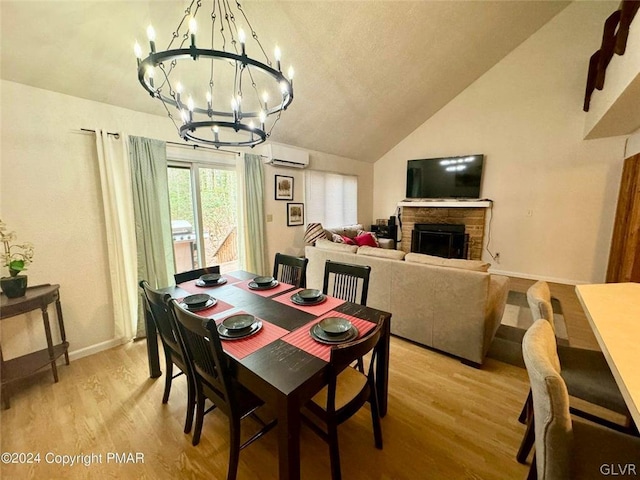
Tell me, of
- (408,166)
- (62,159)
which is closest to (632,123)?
(408,166)

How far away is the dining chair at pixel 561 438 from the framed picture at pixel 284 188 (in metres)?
3.68

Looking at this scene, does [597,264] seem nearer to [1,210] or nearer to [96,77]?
[96,77]

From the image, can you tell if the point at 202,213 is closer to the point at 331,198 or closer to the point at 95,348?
the point at 95,348

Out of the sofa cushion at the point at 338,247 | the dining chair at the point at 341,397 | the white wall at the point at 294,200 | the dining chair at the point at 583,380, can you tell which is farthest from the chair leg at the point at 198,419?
the white wall at the point at 294,200

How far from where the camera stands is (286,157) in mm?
4051

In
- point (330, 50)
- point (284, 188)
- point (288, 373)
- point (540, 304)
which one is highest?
point (330, 50)

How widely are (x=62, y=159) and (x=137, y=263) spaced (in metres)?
1.10

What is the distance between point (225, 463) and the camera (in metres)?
1.45

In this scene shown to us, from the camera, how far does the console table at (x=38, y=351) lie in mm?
1858

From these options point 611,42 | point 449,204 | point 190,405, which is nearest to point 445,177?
point 449,204

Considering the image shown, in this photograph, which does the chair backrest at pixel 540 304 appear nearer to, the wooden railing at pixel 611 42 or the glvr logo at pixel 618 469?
the glvr logo at pixel 618 469

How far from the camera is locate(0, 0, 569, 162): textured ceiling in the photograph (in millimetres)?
1868

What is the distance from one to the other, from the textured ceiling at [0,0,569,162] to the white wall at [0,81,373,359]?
173 mm

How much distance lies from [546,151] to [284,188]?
439cm
